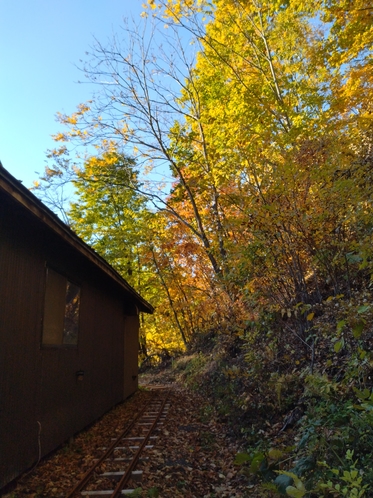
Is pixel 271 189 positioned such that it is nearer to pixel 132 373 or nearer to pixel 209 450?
pixel 209 450

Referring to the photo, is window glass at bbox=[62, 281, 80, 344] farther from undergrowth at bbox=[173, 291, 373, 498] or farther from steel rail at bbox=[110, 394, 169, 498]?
undergrowth at bbox=[173, 291, 373, 498]

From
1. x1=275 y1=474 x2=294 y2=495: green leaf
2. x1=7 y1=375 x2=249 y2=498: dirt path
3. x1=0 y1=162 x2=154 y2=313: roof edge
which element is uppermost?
x1=0 y1=162 x2=154 y2=313: roof edge

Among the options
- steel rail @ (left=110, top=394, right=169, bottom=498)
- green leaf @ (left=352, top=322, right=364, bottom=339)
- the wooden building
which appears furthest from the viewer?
the wooden building

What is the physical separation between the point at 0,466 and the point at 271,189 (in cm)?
615

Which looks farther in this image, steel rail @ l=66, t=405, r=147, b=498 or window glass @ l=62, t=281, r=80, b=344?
window glass @ l=62, t=281, r=80, b=344

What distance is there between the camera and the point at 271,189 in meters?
7.53

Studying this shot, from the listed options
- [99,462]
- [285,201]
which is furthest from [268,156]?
[99,462]

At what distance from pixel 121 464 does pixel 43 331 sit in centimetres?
238

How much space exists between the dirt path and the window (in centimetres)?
187

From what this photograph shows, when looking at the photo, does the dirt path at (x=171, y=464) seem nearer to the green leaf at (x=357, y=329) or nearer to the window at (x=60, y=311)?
the window at (x=60, y=311)

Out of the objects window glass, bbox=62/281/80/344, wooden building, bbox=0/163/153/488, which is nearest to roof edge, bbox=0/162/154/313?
→ wooden building, bbox=0/163/153/488

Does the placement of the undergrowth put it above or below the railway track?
above

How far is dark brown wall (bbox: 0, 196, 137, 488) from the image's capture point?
509 cm

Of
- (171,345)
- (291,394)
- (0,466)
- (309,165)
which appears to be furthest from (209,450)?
(171,345)
